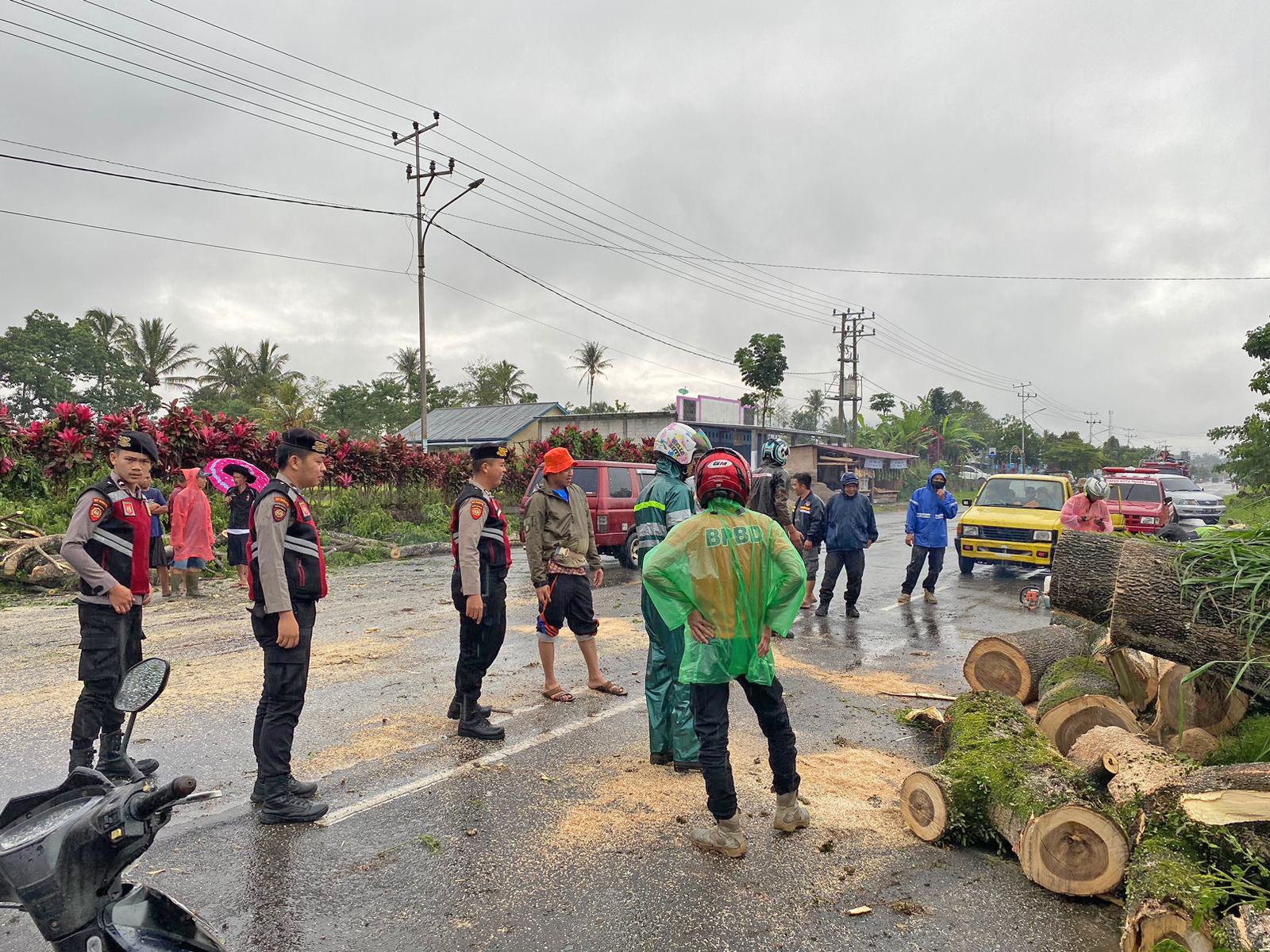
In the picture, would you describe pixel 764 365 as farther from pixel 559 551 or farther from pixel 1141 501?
pixel 559 551

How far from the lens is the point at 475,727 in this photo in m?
4.95

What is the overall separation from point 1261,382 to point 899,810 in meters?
19.8

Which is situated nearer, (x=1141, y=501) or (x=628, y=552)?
(x=628, y=552)

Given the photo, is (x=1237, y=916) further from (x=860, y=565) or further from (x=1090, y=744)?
(x=860, y=565)

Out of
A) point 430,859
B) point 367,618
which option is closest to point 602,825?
point 430,859

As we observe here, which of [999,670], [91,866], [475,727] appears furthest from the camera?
[999,670]

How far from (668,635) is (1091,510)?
6.79 metres

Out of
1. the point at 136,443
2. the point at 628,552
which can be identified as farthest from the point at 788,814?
the point at 628,552

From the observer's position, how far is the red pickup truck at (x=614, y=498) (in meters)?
12.7

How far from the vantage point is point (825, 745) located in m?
4.92

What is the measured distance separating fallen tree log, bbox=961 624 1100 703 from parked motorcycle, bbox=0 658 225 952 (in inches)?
204

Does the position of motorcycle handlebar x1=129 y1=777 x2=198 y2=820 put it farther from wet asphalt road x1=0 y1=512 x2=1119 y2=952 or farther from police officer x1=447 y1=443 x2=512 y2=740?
police officer x1=447 y1=443 x2=512 y2=740

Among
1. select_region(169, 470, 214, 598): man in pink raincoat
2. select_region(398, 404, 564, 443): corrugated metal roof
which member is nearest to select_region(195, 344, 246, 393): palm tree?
select_region(398, 404, 564, 443): corrugated metal roof

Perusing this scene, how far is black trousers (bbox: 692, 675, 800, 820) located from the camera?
3.48m
